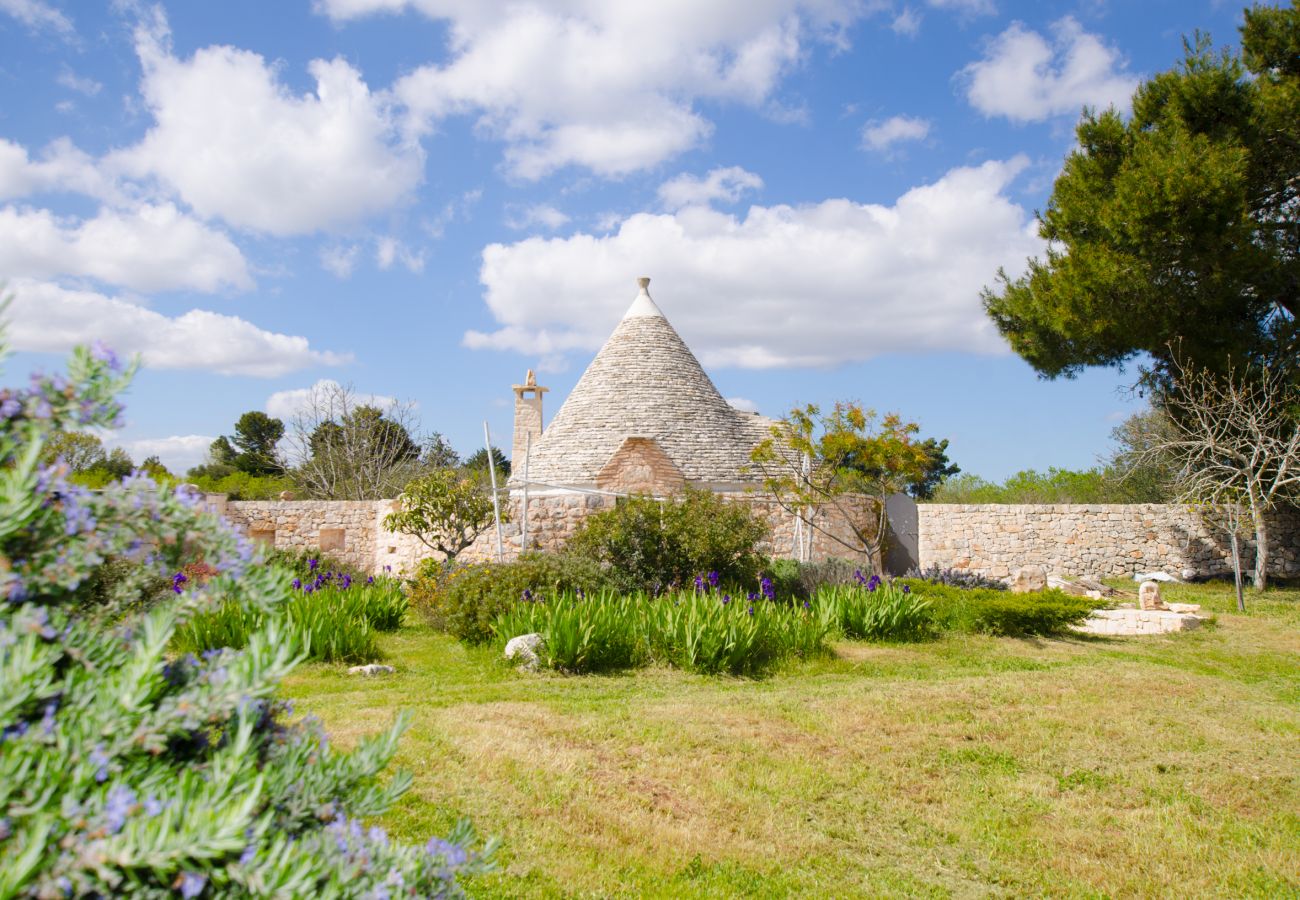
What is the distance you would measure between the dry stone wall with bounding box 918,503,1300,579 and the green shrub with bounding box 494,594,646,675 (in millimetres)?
13608

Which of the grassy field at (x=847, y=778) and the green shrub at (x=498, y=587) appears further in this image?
the green shrub at (x=498, y=587)

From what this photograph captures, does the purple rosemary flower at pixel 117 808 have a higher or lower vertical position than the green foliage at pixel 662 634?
higher

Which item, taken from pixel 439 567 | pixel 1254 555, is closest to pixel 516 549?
pixel 439 567

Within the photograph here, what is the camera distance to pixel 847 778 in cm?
577

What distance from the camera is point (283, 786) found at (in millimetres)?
1893

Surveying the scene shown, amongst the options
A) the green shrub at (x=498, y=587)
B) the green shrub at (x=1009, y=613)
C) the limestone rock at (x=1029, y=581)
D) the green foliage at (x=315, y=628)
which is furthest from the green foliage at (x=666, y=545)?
the limestone rock at (x=1029, y=581)

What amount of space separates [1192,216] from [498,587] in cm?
1567

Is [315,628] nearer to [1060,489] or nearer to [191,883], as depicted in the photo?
[191,883]

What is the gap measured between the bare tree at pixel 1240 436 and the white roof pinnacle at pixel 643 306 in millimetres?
13228

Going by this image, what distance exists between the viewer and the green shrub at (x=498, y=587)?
10.2 m

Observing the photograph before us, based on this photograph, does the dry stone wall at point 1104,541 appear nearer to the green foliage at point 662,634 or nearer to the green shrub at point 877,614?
the green shrub at point 877,614

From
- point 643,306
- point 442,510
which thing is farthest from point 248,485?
point 442,510

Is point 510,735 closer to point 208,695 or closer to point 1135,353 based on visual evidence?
point 208,695

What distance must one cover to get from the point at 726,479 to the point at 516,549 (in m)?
6.97
